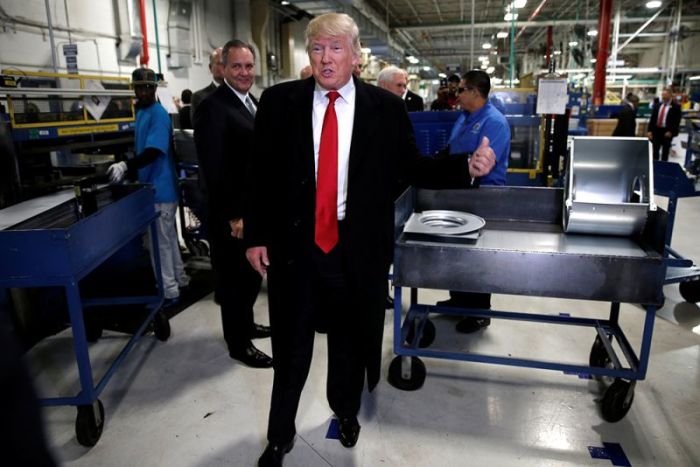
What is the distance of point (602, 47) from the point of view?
9.91 meters

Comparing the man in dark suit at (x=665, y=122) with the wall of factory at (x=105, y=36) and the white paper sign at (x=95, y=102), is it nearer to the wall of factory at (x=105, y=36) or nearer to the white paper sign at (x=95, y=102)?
the wall of factory at (x=105, y=36)

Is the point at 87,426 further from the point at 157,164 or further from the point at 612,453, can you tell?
the point at 612,453

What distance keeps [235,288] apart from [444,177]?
→ 1340mm

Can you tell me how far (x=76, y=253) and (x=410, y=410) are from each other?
155cm

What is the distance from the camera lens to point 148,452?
2023mm

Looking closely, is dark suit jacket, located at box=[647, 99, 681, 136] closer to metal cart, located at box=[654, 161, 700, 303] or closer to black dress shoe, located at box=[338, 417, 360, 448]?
metal cart, located at box=[654, 161, 700, 303]

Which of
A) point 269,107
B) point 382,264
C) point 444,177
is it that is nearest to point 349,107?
point 269,107

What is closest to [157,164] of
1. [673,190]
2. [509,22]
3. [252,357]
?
[252,357]

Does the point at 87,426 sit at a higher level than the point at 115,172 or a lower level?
lower

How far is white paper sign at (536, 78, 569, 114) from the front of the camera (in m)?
4.13

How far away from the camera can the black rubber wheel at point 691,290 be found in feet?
11.1

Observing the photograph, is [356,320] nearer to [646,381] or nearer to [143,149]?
[646,381]

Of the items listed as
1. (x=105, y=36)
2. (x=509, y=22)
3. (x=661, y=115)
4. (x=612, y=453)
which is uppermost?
(x=509, y=22)

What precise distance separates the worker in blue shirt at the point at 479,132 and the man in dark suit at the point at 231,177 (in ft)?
3.98
